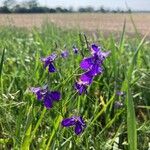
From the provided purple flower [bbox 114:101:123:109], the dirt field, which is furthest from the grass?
the dirt field

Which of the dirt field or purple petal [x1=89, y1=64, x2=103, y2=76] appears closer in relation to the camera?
purple petal [x1=89, y1=64, x2=103, y2=76]

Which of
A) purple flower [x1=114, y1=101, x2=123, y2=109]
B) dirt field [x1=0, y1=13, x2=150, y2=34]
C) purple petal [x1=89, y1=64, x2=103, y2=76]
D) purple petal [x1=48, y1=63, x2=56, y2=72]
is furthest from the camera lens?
dirt field [x1=0, y1=13, x2=150, y2=34]

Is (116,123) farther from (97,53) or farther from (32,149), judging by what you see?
(97,53)

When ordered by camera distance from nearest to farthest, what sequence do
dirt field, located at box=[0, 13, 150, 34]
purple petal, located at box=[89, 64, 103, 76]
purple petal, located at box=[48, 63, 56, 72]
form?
purple petal, located at box=[89, 64, 103, 76] < purple petal, located at box=[48, 63, 56, 72] < dirt field, located at box=[0, 13, 150, 34]

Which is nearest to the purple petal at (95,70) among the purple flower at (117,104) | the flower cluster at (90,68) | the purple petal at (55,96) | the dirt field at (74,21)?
the flower cluster at (90,68)

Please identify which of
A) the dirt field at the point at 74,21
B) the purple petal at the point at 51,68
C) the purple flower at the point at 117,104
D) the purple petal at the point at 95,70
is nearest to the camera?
the purple petal at the point at 95,70

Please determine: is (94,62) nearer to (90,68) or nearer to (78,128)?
(90,68)

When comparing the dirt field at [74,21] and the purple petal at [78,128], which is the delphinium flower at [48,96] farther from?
the dirt field at [74,21]

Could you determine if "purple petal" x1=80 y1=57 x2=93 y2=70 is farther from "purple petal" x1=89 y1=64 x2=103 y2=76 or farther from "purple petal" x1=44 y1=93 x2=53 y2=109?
"purple petal" x1=44 y1=93 x2=53 y2=109
